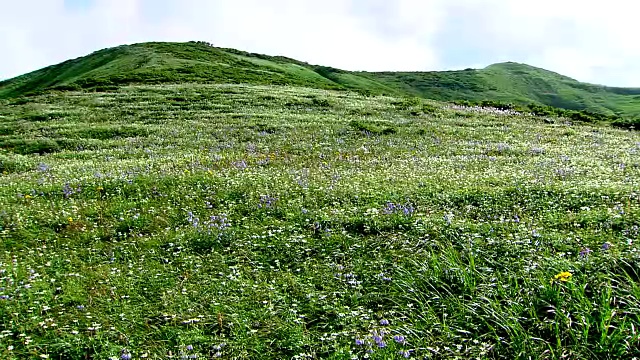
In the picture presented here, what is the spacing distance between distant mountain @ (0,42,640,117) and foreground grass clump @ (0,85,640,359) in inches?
2075

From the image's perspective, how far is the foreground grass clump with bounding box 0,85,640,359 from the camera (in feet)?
21.3

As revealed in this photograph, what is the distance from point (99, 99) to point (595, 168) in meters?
47.2

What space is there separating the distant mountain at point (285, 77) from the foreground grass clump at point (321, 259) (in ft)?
173

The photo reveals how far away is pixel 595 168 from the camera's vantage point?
1853 cm

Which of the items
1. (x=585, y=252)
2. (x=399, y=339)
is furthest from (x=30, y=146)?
Answer: (x=585, y=252)

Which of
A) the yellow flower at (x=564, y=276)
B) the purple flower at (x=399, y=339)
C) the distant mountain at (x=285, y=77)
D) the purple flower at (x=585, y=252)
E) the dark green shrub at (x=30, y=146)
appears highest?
the distant mountain at (x=285, y=77)

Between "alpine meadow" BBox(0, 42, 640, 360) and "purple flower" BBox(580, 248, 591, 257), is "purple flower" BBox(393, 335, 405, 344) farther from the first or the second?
"purple flower" BBox(580, 248, 591, 257)

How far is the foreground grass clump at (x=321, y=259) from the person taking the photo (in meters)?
6.49

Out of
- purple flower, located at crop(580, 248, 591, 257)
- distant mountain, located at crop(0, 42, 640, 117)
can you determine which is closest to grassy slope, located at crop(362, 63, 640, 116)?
distant mountain, located at crop(0, 42, 640, 117)

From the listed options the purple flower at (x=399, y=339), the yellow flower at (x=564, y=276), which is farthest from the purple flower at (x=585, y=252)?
the purple flower at (x=399, y=339)

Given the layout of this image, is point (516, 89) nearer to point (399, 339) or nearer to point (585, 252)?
point (585, 252)

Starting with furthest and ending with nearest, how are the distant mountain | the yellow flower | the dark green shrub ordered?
the distant mountain, the dark green shrub, the yellow flower

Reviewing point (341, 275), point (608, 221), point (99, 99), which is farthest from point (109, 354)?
point (99, 99)

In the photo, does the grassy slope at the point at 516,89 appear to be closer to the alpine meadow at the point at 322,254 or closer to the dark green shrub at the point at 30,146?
the dark green shrub at the point at 30,146
